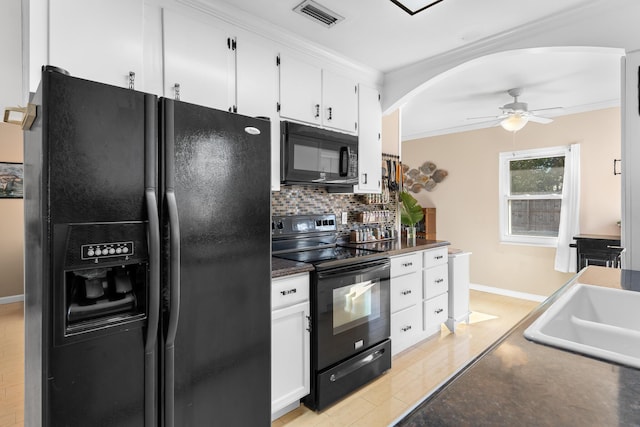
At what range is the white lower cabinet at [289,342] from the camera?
1.88 metres

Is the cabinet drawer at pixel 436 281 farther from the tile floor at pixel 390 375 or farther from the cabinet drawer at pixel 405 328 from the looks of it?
the tile floor at pixel 390 375

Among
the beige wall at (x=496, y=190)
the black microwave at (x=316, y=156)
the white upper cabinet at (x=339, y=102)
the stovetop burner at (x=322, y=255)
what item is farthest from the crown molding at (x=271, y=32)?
the beige wall at (x=496, y=190)

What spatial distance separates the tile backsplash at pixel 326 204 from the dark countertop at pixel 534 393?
204 centimetres

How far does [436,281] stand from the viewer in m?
3.16

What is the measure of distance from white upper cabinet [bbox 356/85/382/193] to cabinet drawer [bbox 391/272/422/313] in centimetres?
84

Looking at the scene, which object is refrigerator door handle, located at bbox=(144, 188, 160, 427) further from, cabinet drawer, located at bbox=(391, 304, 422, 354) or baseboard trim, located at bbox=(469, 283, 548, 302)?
baseboard trim, located at bbox=(469, 283, 548, 302)

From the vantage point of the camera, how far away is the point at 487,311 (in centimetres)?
413

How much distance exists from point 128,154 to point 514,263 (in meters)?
5.04

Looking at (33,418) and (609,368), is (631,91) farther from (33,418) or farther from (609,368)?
(33,418)

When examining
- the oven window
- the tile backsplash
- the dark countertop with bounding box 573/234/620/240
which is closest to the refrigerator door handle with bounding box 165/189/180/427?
the oven window

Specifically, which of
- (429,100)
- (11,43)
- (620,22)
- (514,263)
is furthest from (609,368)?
(514,263)

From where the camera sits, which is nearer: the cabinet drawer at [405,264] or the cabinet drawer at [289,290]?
the cabinet drawer at [289,290]

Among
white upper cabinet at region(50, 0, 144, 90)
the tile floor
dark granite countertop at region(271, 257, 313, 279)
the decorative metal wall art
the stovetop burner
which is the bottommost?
the tile floor

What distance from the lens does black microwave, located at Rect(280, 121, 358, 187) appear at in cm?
235
